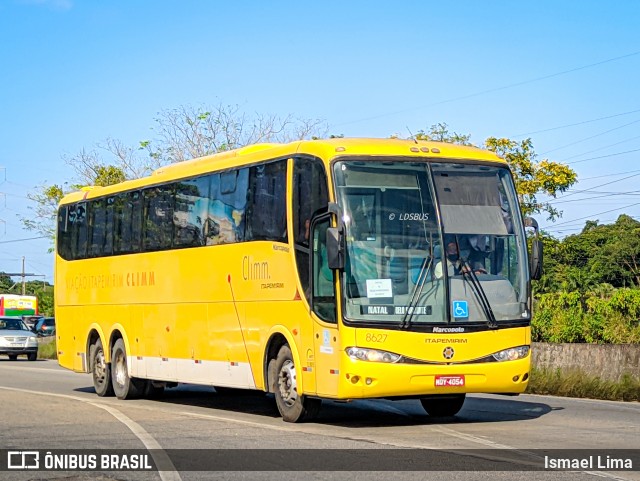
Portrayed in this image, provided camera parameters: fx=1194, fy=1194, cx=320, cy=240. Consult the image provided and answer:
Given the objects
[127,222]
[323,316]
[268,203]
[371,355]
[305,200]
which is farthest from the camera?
[127,222]

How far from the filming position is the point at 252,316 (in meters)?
16.8

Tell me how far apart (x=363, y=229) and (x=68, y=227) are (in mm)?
11679

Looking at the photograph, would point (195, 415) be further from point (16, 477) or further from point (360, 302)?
point (16, 477)

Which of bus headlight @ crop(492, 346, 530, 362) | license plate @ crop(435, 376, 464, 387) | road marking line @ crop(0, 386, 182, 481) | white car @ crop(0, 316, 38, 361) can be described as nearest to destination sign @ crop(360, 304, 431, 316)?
license plate @ crop(435, 376, 464, 387)

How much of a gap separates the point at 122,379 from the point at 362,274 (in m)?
8.72

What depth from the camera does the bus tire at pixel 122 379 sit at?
70.1ft

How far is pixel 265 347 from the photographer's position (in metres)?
16.3

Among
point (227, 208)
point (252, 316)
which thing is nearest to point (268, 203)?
point (227, 208)

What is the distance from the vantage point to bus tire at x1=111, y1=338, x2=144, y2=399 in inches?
841

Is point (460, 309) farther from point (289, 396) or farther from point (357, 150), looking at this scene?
point (289, 396)

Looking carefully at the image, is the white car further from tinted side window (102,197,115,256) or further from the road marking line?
the road marking line

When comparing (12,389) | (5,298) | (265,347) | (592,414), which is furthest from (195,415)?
(5,298)

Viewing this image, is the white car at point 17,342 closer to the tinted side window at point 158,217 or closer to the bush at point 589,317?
the bush at point 589,317

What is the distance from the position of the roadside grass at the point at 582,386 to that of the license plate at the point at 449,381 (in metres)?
6.61
